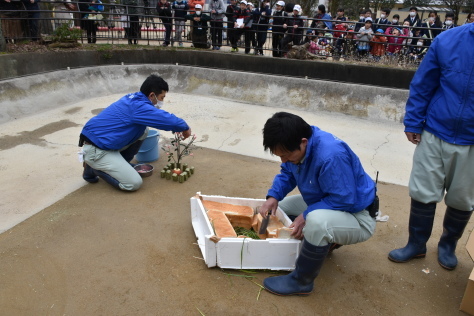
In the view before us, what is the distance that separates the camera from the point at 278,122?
2.33 m

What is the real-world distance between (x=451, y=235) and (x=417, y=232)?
0.28 m

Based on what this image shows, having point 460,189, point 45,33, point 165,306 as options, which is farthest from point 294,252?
point 45,33

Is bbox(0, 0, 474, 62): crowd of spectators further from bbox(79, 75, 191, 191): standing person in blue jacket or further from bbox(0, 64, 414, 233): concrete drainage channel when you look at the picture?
bbox(79, 75, 191, 191): standing person in blue jacket

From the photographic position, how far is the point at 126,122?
395cm

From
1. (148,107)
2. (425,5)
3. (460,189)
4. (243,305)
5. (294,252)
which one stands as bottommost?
(243,305)

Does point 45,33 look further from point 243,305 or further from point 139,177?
point 243,305

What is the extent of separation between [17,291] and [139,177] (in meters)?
1.69

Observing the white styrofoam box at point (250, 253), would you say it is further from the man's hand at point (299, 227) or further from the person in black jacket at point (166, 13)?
the person in black jacket at point (166, 13)

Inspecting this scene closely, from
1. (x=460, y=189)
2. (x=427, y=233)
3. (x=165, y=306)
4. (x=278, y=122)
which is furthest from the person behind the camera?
(x=427, y=233)

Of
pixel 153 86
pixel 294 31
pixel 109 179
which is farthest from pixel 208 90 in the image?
pixel 109 179

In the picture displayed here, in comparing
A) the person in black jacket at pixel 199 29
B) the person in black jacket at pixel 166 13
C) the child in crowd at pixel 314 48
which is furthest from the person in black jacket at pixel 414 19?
the person in black jacket at pixel 166 13

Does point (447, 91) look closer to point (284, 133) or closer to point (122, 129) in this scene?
point (284, 133)

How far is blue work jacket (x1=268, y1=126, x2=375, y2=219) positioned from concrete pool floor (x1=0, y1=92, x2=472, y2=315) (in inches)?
26.8

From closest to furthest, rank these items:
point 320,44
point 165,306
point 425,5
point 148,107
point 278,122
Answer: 1. point 278,122
2. point 165,306
3. point 148,107
4. point 320,44
5. point 425,5
